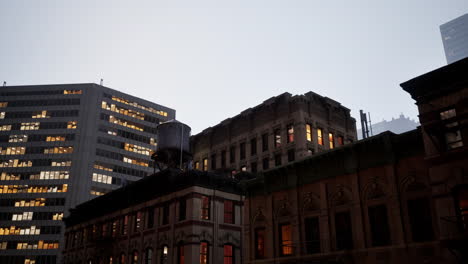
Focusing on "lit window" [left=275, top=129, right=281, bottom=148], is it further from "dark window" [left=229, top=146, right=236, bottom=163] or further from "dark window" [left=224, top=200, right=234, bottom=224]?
"dark window" [left=224, top=200, right=234, bottom=224]

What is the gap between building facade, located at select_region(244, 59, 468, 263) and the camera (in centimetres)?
1786

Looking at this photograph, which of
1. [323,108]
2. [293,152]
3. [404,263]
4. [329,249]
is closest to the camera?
[404,263]

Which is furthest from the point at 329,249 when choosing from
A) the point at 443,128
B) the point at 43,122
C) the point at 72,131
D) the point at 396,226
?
the point at 43,122

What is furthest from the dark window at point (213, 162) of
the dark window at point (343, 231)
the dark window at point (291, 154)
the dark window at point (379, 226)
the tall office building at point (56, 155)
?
the tall office building at point (56, 155)

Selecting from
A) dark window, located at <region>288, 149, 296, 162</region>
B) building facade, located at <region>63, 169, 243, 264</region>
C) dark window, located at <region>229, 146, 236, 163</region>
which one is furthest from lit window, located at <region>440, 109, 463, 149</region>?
dark window, located at <region>229, 146, 236, 163</region>

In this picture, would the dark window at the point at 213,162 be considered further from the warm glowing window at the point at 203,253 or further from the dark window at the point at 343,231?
the dark window at the point at 343,231

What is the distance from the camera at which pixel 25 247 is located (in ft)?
326

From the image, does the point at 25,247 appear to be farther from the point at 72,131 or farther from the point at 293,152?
the point at 293,152

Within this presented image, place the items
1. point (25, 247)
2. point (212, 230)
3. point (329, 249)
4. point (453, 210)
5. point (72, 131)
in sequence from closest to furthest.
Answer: point (453, 210) < point (329, 249) < point (212, 230) < point (25, 247) < point (72, 131)

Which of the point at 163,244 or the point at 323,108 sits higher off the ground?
the point at 323,108

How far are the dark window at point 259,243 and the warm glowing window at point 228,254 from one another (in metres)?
7.59

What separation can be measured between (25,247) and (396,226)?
3969 inches

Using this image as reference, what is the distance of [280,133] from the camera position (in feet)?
137

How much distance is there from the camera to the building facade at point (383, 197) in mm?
17859
